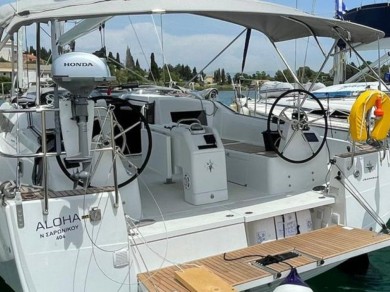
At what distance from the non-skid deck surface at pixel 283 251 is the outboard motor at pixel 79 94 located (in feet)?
2.94

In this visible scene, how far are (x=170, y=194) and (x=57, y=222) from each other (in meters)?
1.80

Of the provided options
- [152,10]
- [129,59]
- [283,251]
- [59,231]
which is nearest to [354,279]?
[283,251]

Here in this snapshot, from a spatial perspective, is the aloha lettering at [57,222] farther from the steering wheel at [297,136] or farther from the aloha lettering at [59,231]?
the steering wheel at [297,136]

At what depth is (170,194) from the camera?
4.93m

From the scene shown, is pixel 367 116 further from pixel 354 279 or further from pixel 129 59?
pixel 129 59

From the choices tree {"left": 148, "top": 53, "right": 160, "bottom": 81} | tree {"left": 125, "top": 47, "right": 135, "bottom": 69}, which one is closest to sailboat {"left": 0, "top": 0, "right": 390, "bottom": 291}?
tree {"left": 125, "top": 47, "right": 135, "bottom": 69}

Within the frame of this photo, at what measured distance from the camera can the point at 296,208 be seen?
4340mm

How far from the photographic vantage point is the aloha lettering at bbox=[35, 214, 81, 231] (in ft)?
10.5

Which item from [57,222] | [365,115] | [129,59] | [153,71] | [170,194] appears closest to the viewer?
[57,222]

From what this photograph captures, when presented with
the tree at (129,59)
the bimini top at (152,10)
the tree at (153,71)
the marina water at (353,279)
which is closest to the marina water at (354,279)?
the marina water at (353,279)

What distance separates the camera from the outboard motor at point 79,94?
3.14 metres

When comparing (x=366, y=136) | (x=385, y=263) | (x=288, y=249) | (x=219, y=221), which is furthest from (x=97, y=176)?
(x=385, y=263)

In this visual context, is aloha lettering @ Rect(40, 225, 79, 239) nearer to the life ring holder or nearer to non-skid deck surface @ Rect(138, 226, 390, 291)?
non-skid deck surface @ Rect(138, 226, 390, 291)

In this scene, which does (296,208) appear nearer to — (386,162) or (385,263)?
(386,162)
